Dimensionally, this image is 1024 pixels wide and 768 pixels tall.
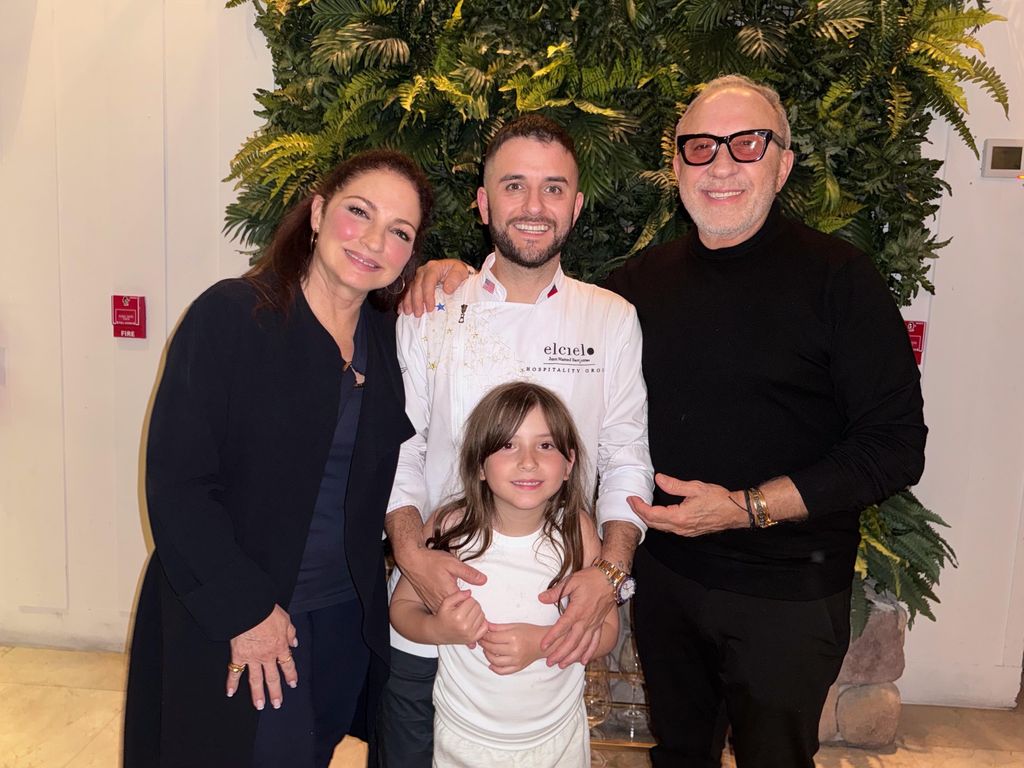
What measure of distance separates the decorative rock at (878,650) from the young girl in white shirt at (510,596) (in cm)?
197

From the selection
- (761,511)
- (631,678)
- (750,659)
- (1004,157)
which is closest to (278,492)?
(761,511)

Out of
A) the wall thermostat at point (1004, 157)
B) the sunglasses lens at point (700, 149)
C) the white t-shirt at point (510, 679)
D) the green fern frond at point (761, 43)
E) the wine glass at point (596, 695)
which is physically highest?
the green fern frond at point (761, 43)

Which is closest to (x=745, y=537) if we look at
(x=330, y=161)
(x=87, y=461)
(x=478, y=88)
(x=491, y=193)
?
(x=491, y=193)

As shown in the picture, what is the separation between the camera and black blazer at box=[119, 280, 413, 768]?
1840mm

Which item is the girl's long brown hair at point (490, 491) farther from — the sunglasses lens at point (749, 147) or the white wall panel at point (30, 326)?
the white wall panel at point (30, 326)

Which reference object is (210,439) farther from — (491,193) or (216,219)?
(216,219)

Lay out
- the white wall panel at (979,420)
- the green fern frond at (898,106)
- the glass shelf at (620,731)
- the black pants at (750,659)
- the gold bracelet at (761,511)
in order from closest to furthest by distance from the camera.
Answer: the gold bracelet at (761,511)
the black pants at (750,659)
the green fern frond at (898,106)
the glass shelf at (620,731)
the white wall panel at (979,420)

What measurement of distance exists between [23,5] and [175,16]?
0.73 meters

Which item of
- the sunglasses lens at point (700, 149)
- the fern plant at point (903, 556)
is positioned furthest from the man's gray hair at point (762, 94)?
the fern plant at point (903, 556)

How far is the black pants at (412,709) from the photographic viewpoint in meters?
2.21

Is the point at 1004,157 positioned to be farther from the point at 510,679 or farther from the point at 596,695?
the point at 510,679

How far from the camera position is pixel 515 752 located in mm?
2021

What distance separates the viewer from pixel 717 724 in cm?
253

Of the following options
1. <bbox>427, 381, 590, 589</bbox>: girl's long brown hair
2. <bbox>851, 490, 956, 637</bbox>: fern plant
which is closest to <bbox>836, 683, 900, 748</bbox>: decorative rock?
<bbox>851, 490, 956, 637</bbox>: fern plant
